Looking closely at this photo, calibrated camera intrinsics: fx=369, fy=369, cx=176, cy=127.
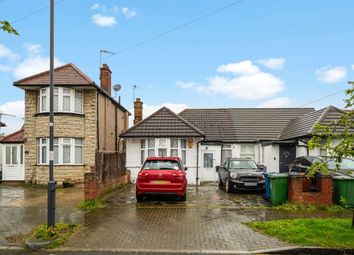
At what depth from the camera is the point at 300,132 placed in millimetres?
22078

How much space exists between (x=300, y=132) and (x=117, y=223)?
15417mm

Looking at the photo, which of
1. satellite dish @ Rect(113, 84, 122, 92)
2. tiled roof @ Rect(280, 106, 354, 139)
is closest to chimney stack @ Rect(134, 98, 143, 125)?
satellite dish @ Rect(113, 84, 122, 92)

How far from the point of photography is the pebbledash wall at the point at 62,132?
68.7 feet

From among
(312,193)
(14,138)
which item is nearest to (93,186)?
(312,193)

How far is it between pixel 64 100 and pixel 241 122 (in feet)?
45.6

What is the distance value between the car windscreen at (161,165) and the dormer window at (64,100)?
940 cm

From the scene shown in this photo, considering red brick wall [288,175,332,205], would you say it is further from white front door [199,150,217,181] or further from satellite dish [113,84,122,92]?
satellite dish [113,84,122,92]

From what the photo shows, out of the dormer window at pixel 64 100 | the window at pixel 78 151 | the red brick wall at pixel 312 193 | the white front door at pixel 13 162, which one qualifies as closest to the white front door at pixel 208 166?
the window at pixel 78 151

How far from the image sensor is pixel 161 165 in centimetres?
1347

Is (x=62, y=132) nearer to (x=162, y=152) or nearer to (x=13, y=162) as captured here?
(x=13, y=162)

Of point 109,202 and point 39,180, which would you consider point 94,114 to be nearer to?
point 39,180

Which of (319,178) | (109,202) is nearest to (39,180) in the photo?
(109,202)

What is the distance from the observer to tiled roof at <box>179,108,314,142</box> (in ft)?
87.9

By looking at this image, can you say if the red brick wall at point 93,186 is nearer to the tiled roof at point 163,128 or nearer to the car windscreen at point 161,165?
the car windscreen at point 161,165
